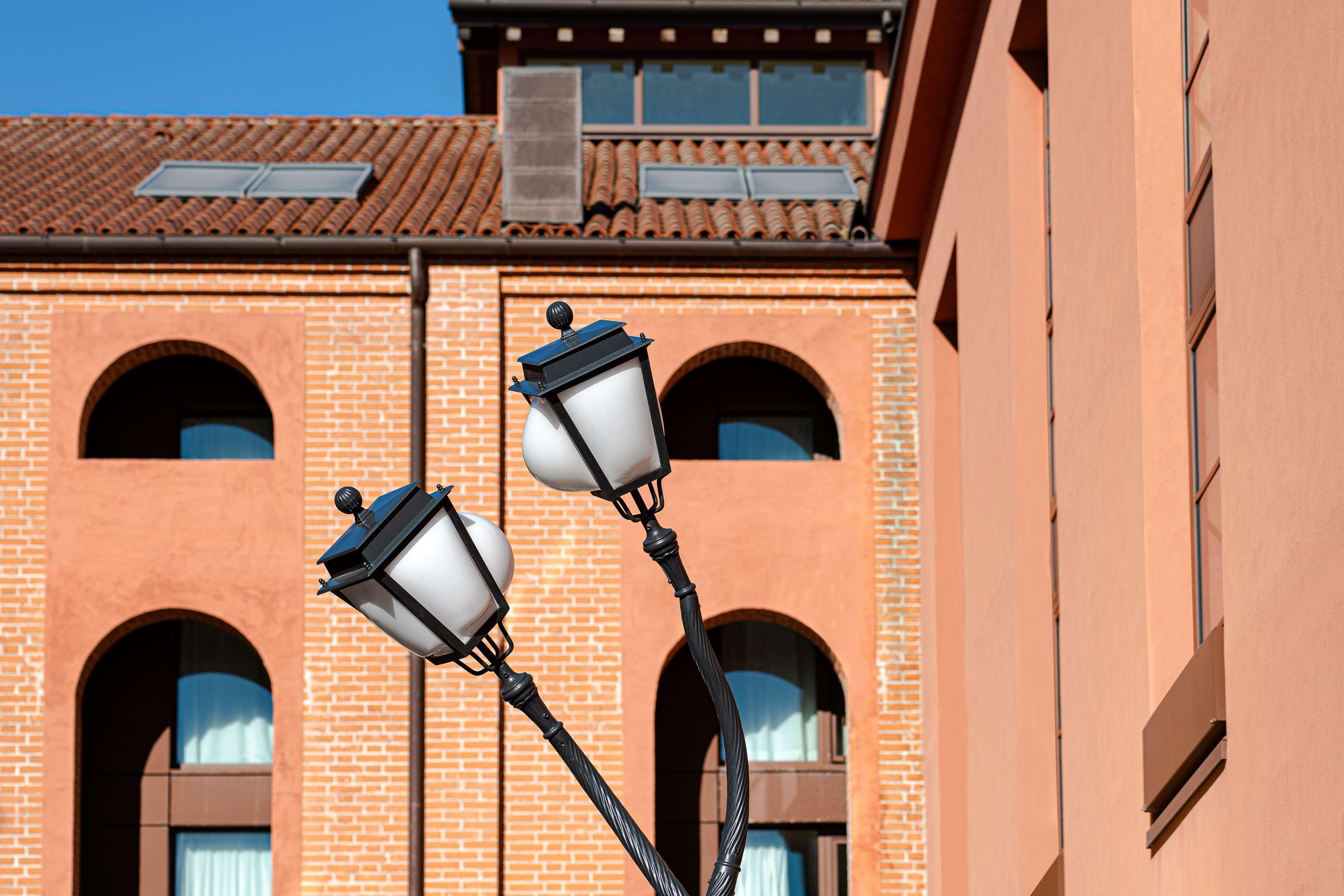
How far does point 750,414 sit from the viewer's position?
14.7 metres

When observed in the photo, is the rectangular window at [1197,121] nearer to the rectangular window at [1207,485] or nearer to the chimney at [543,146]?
→ the rectangular window at [1207,485]

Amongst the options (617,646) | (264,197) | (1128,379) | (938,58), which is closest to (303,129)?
(264,197)

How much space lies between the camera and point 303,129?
1909cm

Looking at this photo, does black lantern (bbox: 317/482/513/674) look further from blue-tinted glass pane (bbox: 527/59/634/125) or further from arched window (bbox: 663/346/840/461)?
blue-tinted glass pane (bbox: 527/59/634/125)

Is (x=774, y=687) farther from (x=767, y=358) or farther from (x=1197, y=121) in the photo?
(x=1197, y=121)

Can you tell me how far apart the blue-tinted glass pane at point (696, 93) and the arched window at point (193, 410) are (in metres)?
6.09

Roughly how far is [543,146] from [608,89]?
3.73 m

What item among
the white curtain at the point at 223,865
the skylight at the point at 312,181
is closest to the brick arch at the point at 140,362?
the skylight at the point at 312,181

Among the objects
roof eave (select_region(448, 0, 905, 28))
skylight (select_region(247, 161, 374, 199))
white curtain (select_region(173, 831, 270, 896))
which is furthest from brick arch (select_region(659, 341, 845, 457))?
roof eave (select_region(448, 0, 905, 28))

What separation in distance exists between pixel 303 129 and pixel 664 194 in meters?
5.18

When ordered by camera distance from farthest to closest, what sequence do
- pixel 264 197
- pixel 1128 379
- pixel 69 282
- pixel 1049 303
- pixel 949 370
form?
pixel 264 197
pixel 69 282
pixel 949 370
pixel 1049 303
pixel 1128 379

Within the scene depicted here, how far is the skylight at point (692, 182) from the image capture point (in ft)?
52.1

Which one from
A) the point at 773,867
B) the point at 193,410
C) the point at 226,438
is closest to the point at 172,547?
the point at 226,438

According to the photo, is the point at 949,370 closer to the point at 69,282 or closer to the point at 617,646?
the point at 617,646
